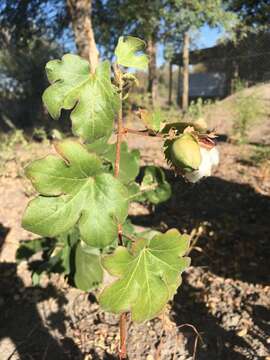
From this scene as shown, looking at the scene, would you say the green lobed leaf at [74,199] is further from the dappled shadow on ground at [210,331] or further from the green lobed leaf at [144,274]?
the dappled shadow on ground at [210,331]

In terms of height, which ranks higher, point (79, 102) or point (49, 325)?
point (79, 102)

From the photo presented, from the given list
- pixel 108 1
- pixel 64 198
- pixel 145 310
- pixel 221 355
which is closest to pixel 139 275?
pixel 145 310

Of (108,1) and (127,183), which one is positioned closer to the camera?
(127,183)

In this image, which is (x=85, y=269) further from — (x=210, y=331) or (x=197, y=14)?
(x=197, y=14)

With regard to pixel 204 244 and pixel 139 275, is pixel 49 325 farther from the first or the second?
pixel 139 275

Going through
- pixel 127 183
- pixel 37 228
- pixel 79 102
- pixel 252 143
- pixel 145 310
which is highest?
pixel 79 102

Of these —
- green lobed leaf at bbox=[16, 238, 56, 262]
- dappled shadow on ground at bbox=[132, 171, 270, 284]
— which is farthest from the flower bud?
dappled shadow on ground at bbox=[132, 171, 270, 284]

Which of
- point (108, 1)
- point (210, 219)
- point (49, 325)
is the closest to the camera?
point (49, 325)

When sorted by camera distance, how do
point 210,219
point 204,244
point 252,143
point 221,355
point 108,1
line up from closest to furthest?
point 221,355 → point 204,244 → point 210,219 → point 252,143 → point 108,1
